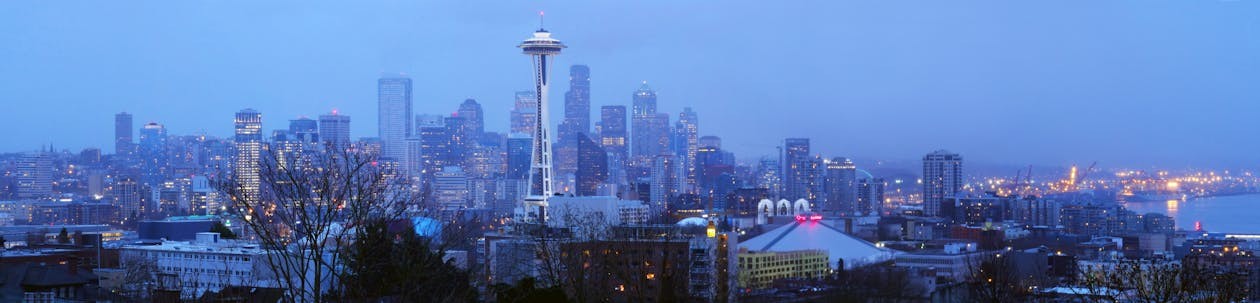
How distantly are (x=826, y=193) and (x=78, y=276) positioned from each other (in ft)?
220

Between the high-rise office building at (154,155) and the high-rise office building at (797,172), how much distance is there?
30788 millimetres

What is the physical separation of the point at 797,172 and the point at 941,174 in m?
8.92

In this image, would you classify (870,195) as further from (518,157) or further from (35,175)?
(35,175)

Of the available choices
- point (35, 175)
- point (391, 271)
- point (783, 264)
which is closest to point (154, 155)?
point (35, 175)

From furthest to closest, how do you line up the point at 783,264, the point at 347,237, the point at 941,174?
the point at 941,174
the point at 783,264
the point at 347,237

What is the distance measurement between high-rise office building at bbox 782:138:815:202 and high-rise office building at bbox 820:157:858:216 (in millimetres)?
903

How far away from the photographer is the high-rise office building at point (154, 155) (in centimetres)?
7785

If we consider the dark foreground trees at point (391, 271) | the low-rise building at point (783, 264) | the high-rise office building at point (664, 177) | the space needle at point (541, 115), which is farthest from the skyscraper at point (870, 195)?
the dark foreground trees at point (391, 271)

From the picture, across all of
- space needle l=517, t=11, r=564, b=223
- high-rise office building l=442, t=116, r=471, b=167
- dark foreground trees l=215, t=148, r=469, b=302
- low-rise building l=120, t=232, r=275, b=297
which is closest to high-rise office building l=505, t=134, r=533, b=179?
high-rise office building l=442, t=116, r=471, b=167

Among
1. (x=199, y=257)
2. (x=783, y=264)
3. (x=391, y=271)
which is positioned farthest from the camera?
(x=783, y=264)

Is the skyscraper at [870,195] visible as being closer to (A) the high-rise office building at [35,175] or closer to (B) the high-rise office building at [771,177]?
(B) the high-rise office building at [771,177]

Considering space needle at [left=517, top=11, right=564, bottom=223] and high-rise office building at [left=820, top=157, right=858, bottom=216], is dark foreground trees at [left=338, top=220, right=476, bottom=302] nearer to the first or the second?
space needle at [left=517, top=11, right=564, bottom=223]

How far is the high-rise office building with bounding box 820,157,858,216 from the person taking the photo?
77.0 meters

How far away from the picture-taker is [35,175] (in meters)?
76.6
